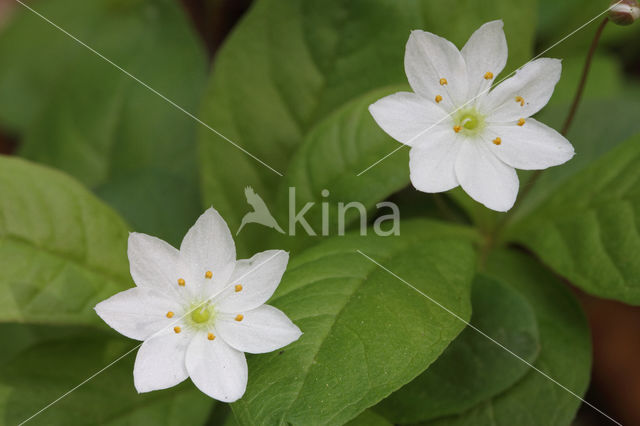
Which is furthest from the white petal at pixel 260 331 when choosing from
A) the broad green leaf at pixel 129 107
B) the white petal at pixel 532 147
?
the broad green leaf at pixel 129 107

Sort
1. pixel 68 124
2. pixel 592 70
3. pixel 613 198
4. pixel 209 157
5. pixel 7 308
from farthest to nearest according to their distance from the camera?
pixel 592 70, pixel 68 124, pixel 209 157, pixel 613 198, pixel 7 308

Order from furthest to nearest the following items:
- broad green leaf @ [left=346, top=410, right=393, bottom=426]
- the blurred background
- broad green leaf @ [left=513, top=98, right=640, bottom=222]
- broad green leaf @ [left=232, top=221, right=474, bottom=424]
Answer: the blurred background → broad green leaf @ [left=513, top=98, right=640, bottom=222] → broad green leaf @ [left=346, top=410, right=393, bottom=426] → broad green leaf @ [left=232, top=221, right=474, bottom=424]

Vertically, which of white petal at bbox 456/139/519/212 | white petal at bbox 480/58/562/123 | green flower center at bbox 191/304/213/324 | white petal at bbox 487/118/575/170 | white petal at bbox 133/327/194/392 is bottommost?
white petal at bbox 133/327/194/392

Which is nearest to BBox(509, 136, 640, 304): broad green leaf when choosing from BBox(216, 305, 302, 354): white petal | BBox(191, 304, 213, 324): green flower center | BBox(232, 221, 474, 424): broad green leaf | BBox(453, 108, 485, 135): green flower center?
BBox(232, 221, 474, 424): broad green leaf

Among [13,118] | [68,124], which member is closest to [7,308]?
[68,124]

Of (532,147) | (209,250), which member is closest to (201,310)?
(209,250)

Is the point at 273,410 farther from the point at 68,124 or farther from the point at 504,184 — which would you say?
the point at 68,124

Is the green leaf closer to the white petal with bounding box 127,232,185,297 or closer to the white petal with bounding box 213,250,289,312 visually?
the white petal with bounding box 213,250,289,312
